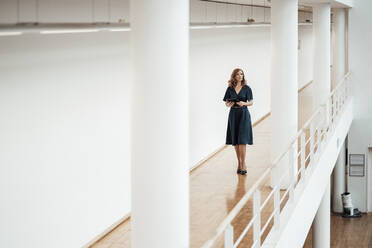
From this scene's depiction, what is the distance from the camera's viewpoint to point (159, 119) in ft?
8.01

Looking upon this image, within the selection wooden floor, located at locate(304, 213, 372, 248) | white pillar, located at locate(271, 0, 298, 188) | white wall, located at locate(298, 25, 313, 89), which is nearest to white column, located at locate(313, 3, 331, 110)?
wooden floor, located at locate(304, 213, 372, 248)

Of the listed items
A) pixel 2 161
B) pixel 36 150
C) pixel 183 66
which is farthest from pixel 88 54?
pixel 183 66

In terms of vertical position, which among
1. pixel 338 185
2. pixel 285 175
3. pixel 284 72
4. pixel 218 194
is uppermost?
pixel 284 72

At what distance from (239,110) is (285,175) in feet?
3.13

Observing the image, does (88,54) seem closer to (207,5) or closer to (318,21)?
(207,5)

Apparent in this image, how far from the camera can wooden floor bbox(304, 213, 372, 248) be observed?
8.06 meters

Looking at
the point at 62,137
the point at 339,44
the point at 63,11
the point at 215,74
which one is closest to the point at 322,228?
the point at 215,74

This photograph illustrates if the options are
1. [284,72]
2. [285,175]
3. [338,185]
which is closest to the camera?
[285,175]

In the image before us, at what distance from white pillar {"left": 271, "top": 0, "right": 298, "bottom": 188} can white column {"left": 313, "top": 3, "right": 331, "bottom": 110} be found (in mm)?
2344

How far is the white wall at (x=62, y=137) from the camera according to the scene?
322 cm

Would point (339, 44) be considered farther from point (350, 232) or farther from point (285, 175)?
point (285, 175)

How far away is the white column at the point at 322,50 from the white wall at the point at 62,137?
3699 mm

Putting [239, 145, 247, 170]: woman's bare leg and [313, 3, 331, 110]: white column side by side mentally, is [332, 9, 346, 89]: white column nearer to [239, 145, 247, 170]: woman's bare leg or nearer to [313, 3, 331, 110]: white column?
[313, 3, 331, 110]: white column

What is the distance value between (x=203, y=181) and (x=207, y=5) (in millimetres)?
1900
